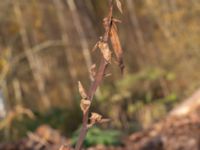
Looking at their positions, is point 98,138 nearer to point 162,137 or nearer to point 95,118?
point 162,137

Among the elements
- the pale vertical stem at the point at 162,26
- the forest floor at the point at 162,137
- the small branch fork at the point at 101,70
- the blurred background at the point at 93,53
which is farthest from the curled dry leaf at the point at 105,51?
the pale vertical stem at the point at 162,26

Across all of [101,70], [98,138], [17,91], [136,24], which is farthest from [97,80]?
[136,24]

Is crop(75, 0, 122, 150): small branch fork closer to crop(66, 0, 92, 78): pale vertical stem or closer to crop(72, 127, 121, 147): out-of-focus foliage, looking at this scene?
crop(72, 127, 121, 147): out-of-focus foliage

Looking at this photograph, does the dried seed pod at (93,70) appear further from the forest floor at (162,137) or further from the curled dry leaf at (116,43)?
the forest floor at (162,137)

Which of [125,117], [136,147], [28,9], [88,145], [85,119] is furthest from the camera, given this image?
[28,9]

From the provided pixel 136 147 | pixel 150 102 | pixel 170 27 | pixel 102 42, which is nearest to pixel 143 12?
pixel 170 27

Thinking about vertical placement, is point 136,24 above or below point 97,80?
above

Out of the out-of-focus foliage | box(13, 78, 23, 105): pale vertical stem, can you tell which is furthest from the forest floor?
box(13, 78, 23, 105): pale vertical stem

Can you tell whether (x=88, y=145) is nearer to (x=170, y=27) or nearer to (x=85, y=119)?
(x=85, y=119)
